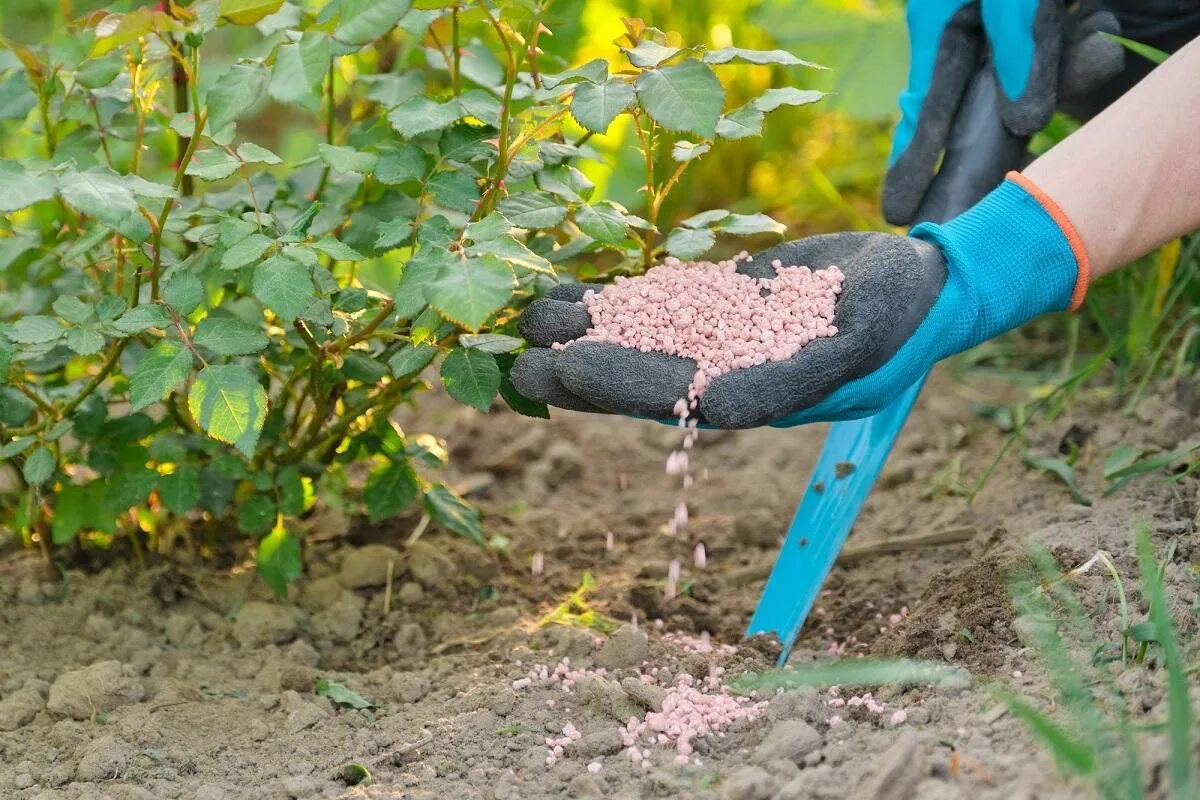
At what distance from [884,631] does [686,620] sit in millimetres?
268

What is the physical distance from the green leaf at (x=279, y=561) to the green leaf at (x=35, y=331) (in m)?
0.43

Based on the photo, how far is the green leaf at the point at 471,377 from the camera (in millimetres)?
1341

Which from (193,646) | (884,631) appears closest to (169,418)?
(193,646)

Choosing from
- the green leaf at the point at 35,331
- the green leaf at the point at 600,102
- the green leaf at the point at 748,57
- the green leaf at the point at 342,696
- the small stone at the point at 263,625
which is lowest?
the small stone at the point at 263,625

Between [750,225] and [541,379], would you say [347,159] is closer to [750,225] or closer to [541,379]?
[541,379]

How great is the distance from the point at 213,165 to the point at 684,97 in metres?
0.49

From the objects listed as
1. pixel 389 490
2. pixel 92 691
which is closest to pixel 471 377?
pixel 389 490

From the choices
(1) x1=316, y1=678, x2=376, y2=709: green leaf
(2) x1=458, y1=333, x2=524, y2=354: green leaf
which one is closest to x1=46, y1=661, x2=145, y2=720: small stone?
(1) x1=316, y1=678, x2=376, y2=709: green leaf

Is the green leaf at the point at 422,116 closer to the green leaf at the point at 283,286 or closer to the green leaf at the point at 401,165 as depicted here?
the green leaf at the point at 401,165

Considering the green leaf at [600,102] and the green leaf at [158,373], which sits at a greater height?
the green leaf at [600,102]

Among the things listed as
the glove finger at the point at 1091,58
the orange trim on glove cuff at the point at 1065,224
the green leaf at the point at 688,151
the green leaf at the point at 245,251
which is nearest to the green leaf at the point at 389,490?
the green leaf at the point at 245,251

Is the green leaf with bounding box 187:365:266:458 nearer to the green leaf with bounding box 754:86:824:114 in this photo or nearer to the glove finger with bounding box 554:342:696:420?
the glove finger with bounding box 554:342:696:420

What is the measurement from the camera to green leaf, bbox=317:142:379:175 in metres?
1.31

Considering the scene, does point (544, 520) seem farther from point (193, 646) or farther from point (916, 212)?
point (916, 212)
